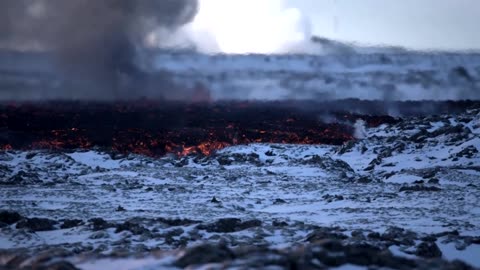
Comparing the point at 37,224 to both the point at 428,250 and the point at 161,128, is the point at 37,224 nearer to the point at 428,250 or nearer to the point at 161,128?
the point at 428,250

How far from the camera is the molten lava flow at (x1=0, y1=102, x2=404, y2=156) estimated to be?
6399cm

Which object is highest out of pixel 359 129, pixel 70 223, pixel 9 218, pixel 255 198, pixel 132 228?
pixel 132 228

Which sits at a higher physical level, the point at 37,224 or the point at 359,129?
the point at 37,224

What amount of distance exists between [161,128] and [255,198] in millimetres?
53078

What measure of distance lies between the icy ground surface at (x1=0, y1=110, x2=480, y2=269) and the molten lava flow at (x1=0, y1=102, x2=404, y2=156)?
16036mm

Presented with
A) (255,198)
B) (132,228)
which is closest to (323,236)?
(132,228)

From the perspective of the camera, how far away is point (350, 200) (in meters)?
21.8

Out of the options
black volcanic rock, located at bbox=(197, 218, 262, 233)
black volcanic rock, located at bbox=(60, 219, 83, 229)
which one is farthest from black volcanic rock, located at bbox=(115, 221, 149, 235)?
black volcanic rock, located at bbox=(60, 219, 83, 229)

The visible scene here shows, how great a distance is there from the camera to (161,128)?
249 feet

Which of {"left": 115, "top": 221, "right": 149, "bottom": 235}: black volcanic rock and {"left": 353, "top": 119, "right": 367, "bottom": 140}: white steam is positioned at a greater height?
{"left": 115, "top": 221, "right": 149, "bottom": 235}: black volcanic rock

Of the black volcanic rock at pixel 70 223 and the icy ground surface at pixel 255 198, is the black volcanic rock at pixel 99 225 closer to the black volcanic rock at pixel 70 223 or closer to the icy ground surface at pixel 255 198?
the icy ground surface at pixel 255 198

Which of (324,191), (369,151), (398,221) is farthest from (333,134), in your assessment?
(398,221)

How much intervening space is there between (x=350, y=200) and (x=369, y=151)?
2537 cm

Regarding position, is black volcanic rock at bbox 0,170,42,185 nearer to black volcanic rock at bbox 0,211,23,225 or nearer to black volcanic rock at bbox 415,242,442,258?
black volcanic rock at bbox 0,211,23,225
